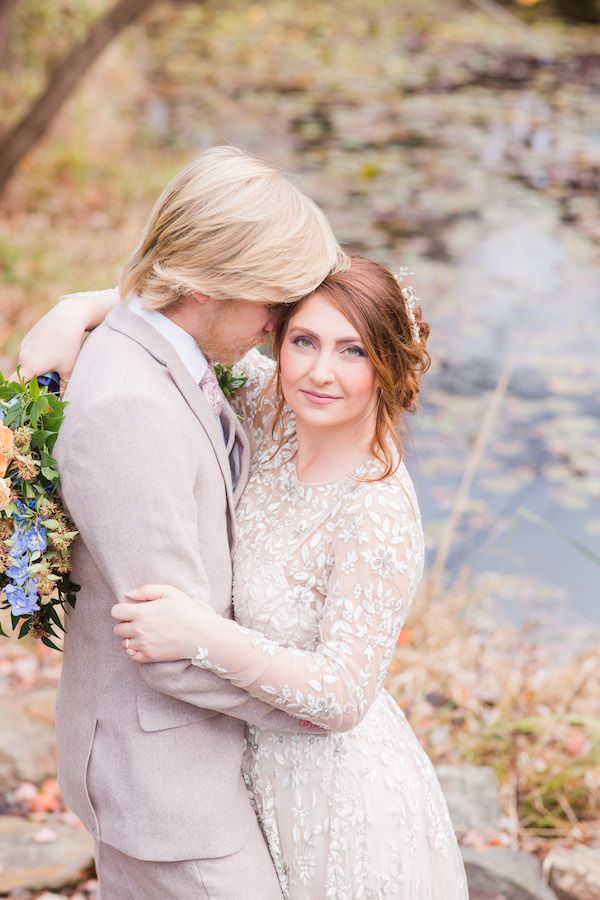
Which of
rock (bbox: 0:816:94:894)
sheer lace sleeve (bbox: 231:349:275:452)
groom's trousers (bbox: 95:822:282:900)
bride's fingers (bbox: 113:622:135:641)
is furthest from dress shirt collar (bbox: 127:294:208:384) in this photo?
rock (bbox: 0:816:94:894)

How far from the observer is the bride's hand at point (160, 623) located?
6.21ft

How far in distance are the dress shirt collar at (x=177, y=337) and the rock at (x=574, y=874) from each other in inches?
81.6

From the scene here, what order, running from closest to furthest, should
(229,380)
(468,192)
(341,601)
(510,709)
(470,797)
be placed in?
(341,601)
(229,380)
(470,797)
(510,709)
(468,192)

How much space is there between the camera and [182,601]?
1.92m

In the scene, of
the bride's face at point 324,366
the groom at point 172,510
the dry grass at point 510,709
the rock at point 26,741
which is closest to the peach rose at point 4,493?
the groom at point 172,510

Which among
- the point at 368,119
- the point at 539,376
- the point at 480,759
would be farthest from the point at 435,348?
the point at 368,119

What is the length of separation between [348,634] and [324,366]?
55cm

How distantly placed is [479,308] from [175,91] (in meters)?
6.10

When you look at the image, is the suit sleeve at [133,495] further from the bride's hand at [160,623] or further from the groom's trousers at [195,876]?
the groom's trousers at [195,876]

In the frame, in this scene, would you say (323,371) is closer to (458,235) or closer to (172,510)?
(172,510)

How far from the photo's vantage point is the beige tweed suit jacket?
190 cm

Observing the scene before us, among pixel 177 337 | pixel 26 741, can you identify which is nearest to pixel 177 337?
pixel 177 337

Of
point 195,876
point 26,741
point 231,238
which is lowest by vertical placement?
point 26,741

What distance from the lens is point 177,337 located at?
6.98 feet
